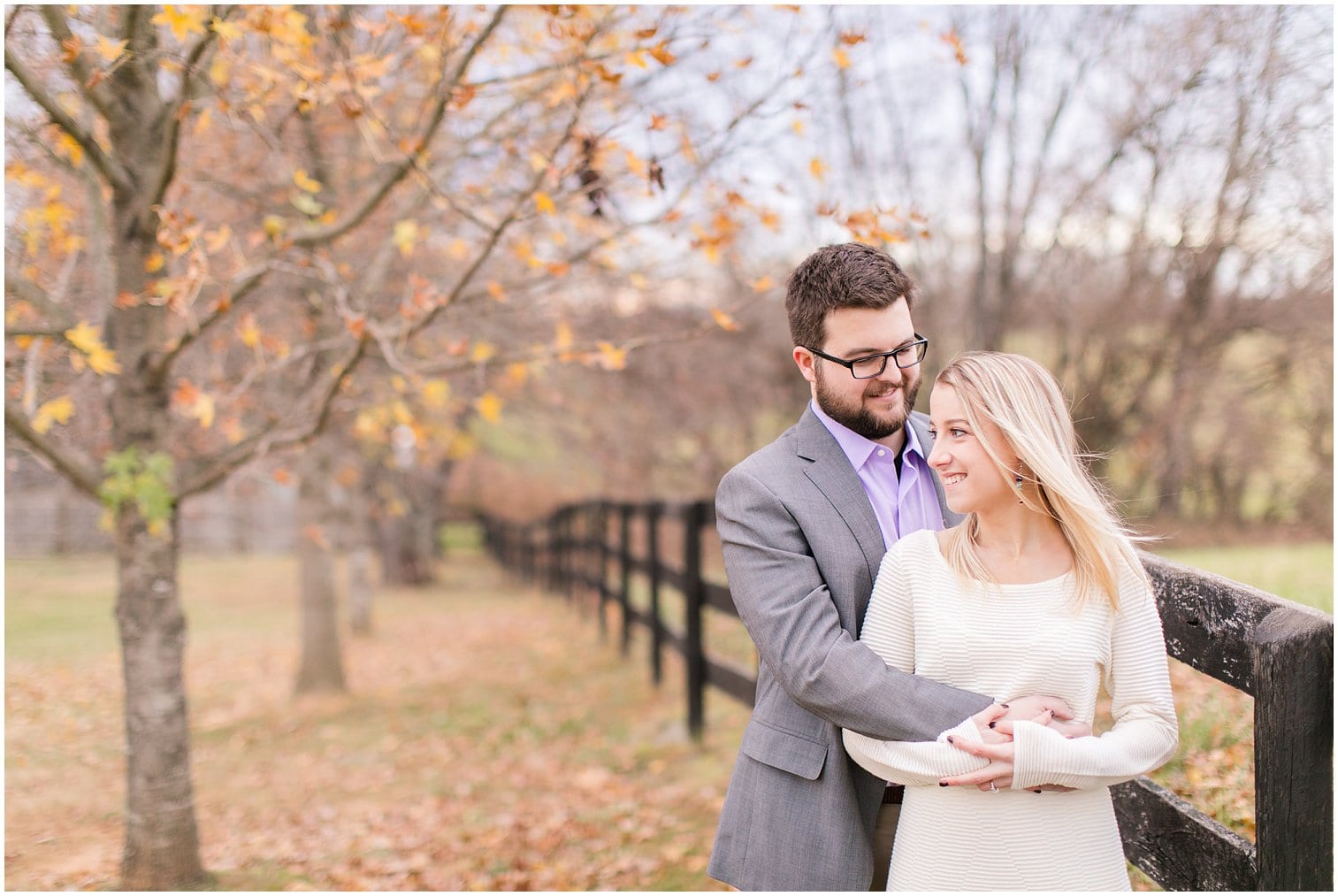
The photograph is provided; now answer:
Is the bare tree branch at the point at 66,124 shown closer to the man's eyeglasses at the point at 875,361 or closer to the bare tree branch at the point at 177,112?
the bare tree branch at the point at 177,112

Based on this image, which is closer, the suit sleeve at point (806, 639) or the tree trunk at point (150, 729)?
the suit sleeve at point (806, 639)

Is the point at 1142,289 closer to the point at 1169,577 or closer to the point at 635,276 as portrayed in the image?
the point at 635,276

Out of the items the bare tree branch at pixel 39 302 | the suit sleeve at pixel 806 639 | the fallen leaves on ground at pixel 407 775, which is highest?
the bare tree branch at pixel 39 302

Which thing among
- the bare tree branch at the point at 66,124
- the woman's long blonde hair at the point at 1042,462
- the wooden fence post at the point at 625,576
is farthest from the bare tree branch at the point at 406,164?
the wooden fence post at the point at 625,576

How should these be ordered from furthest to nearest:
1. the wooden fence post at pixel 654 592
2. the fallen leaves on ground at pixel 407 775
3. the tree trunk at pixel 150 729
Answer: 1. the wooden fence post at pixel 654 592
2. the fallen leaves on ground at pixel 407 775
3. the tree trunk at pixel 150 729

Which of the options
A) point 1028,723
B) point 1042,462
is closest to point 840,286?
point 1042,462

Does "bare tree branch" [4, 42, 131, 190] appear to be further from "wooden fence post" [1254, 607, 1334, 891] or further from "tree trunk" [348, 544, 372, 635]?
"tree trunk" [348, 544, 372, 635]

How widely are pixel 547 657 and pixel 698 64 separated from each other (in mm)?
6673

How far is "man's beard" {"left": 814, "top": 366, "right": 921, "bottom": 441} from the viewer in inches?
92.0

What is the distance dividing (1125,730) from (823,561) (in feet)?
2.21

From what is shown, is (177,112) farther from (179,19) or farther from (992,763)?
(992,763)

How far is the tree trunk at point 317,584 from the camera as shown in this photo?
29.8 ft

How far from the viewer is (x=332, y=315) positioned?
22.7 feet

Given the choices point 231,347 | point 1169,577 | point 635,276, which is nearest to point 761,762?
point 1169,577
